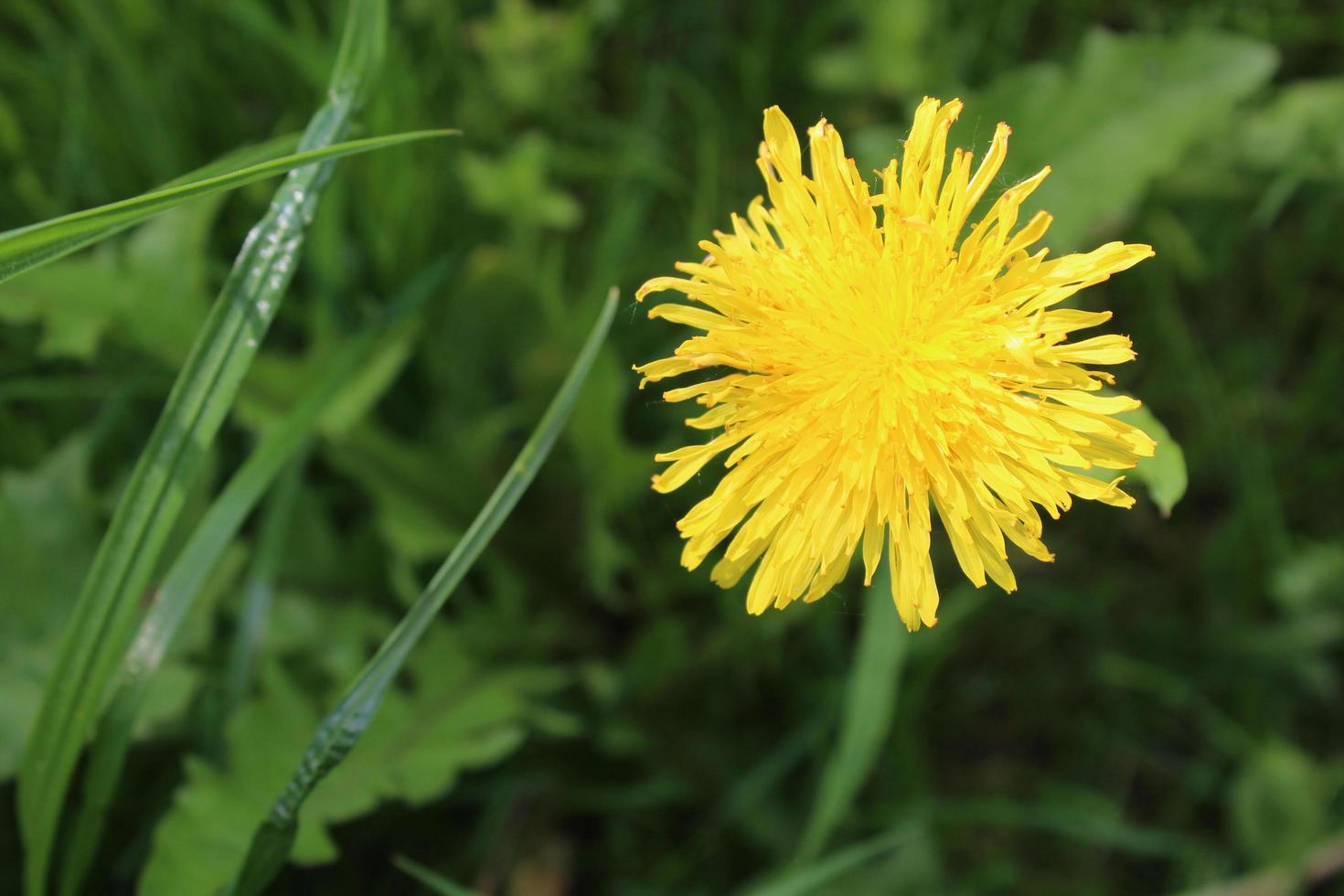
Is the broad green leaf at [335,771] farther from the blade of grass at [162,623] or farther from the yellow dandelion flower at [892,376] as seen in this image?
the yellow dandelion flower at [892,376]

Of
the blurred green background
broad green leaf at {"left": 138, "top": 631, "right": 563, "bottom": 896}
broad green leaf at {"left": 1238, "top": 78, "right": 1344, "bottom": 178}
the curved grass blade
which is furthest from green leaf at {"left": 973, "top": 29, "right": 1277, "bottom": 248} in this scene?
broad green leaf at {"left": 138, "top": 631, "right": 563, "bottom": 896}

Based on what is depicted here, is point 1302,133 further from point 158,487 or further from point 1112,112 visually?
point 158,487

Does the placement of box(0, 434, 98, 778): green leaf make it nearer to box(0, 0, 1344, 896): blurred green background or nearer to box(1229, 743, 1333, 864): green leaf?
box(0, 0, 1344, 896): blurred green background

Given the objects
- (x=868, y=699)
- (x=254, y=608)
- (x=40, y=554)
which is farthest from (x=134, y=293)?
(x=868, y=699)

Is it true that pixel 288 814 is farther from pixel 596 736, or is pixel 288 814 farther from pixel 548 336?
pixel 548 336

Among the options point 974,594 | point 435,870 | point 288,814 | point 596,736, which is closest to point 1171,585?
point 974,594
